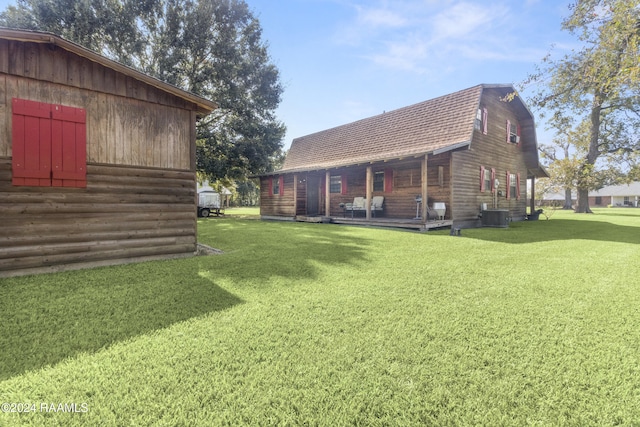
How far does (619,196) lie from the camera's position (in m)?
58.1

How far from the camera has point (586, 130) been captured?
26344 millimetres

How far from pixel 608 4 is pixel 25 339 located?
13979 millimetres

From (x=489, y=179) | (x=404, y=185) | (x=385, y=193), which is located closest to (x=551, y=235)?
(x=489, y=179)

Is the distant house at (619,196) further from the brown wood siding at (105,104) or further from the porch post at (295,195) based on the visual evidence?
the brown wood siding at (105,104)

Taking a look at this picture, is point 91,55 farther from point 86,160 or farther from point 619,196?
point 619,196

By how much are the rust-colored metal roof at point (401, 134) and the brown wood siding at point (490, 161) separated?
3.90ft

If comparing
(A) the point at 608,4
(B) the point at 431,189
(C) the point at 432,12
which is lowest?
(B) the point at 431,189

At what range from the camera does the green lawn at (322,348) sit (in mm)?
1686

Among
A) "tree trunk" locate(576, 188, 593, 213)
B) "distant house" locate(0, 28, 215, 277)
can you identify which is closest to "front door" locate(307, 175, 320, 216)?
"distant house" locate(0, 28, 215, 277)

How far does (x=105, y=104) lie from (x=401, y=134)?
12.3 m

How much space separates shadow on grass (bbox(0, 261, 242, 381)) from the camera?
2.37 m

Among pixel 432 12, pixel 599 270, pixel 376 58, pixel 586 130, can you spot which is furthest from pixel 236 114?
pixel 586 130

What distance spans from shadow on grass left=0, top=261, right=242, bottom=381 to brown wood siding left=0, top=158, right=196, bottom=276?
1.73ft

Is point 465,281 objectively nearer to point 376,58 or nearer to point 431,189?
point 431,189
